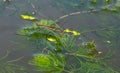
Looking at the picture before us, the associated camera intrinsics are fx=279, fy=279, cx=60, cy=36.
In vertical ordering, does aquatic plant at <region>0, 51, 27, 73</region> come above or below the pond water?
below

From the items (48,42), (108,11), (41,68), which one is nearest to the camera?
(41,68)

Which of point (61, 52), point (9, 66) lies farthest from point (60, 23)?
point (9, 66)

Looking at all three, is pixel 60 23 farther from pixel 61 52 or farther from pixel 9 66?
pixel 9 66

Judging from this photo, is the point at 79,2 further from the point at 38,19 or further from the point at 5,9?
the point at 5,9

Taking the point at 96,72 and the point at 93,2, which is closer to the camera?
the point at 96,72

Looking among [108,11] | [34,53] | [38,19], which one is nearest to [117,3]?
[108,11]

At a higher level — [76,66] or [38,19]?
[38,19]

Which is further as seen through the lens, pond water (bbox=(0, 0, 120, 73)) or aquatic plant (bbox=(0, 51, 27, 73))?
pond water (bbox=(0, 0, 120, 73))
